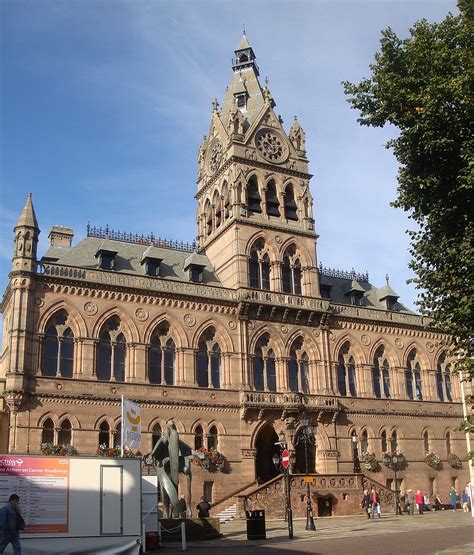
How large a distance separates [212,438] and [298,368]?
26.8 feet

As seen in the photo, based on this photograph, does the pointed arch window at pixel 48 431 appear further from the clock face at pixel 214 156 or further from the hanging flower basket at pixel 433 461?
the hanging flower basket at pixel 433 461

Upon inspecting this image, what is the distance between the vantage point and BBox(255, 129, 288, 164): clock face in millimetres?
51625

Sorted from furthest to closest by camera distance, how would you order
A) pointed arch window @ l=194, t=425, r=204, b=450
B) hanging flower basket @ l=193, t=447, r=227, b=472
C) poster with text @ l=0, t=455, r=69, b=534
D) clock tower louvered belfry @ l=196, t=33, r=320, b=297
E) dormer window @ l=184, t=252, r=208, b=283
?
clock tower louvered belfry @ l=196, t=33, r=320, b=297
dormer window @ l=184, t=252, r=208, b=283
pointed arch window @ l=194, t=425, r=204, b=450
hanging flower basket @ l=193, t=447, r=227, b=472
poster with text @ l=0, t=455, r=69, b=534

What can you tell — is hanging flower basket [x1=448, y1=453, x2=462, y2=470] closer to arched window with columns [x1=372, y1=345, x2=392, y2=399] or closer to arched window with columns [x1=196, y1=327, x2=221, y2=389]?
arched window with columns [x1=372, y1=345, x2=392, y2=399]

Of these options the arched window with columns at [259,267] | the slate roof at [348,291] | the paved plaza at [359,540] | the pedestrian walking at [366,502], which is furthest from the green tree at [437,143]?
the slate roof at [348,291]

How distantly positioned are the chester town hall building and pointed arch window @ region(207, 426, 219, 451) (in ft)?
0.28

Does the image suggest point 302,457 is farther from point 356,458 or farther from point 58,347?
point 58,347

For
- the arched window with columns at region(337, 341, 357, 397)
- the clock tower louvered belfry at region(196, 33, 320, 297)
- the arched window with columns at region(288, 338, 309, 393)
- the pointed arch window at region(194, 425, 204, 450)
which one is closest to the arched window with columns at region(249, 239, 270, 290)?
the clock tower louvered belfry at region(196, 33, 320, 297)

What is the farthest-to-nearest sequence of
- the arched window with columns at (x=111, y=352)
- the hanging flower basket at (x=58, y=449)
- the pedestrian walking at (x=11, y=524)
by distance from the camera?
the arched window with columns at (x=111, y=352), the hanging flower basket at (x=58, y=449), the pedestrian walking at (x=11, y=524)

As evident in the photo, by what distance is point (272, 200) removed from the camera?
5109 cm

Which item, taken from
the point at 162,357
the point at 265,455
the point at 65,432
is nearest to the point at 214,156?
the point at 162,357

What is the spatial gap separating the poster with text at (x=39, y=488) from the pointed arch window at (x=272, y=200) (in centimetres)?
3371

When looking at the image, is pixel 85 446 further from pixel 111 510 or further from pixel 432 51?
pixel 432 51

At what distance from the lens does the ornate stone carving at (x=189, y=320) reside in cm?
4419
